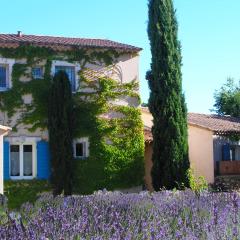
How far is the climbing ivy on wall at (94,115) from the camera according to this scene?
20188 millimetres

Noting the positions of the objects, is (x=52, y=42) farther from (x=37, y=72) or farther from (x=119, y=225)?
(x=119, y=225)

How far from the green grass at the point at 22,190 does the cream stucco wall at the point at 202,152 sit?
8287 mm

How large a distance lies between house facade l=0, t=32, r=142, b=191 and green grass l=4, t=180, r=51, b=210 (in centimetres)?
24

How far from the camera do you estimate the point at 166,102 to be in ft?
66.9

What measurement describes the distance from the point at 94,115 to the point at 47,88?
6.86ft

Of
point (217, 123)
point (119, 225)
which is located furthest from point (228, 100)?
point (119, 225)

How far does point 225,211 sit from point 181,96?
15094 millimetres

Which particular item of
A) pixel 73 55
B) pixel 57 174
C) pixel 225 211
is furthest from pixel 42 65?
pixel 225 211

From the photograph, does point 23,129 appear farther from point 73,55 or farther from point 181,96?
point 181,96

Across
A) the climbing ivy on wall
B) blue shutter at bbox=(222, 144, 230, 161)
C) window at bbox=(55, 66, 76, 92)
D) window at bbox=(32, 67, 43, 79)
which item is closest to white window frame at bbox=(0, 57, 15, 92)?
the climbing ivy on wall

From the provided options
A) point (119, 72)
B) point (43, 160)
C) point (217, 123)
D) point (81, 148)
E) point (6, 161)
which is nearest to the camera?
point (6, 161)

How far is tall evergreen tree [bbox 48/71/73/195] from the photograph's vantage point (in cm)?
1983

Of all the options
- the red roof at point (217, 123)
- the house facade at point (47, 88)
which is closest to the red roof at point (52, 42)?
the house facade at point (47, 88)

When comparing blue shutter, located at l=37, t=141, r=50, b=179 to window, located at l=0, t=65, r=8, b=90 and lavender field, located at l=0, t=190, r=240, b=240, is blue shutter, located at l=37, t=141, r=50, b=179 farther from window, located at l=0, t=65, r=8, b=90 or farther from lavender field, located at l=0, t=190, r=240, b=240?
lavender field, located at l=0, t=190, r=240, b=240
